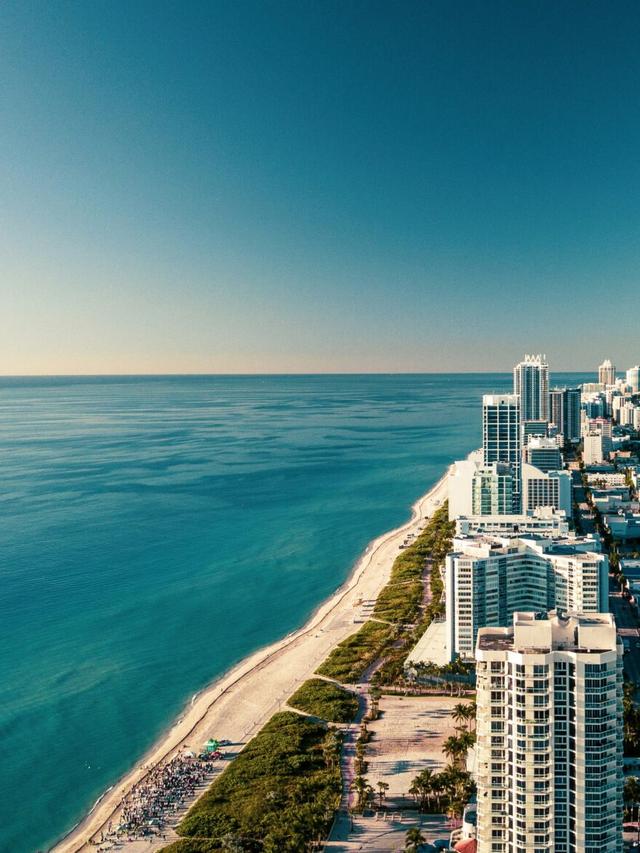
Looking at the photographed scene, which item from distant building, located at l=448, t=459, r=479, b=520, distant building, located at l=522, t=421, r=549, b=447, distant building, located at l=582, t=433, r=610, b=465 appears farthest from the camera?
distant building, located at l=522, t=421, r=549, b=447

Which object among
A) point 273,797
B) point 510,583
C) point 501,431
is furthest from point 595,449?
point 273,797

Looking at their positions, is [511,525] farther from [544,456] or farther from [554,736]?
[544,456]

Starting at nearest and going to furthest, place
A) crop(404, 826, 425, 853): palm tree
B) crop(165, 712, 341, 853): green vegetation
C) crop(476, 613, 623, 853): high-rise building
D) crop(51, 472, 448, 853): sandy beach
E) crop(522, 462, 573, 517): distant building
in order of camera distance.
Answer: crop(476, 613, 623, 853): high-rise building
crop(404, 826, 425, 853): palm tree
crop(165, 712, 341, 853): green vegetation
crop(51, 472, 448, 853): sandy beach
crop(522, 462, 573, 517): distant building

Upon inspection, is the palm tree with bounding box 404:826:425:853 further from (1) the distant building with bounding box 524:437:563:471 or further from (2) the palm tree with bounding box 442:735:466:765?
(1) the distant building with bounding box 524:437:563:471

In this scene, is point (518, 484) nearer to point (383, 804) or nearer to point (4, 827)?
point (383, 804)

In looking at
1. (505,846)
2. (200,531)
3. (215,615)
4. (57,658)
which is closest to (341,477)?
(200,531)

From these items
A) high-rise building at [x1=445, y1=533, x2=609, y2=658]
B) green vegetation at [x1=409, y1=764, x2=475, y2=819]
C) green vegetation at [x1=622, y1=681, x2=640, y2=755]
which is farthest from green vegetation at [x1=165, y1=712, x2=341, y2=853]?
green vegetation at [x1=622, y1=681, x2=640, y2=755]

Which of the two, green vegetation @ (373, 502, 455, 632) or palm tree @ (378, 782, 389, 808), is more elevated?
green vegetation @ (373, 502, 455, 632)

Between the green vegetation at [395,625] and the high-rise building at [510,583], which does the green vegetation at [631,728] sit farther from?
the green vegetation at [395,625]
